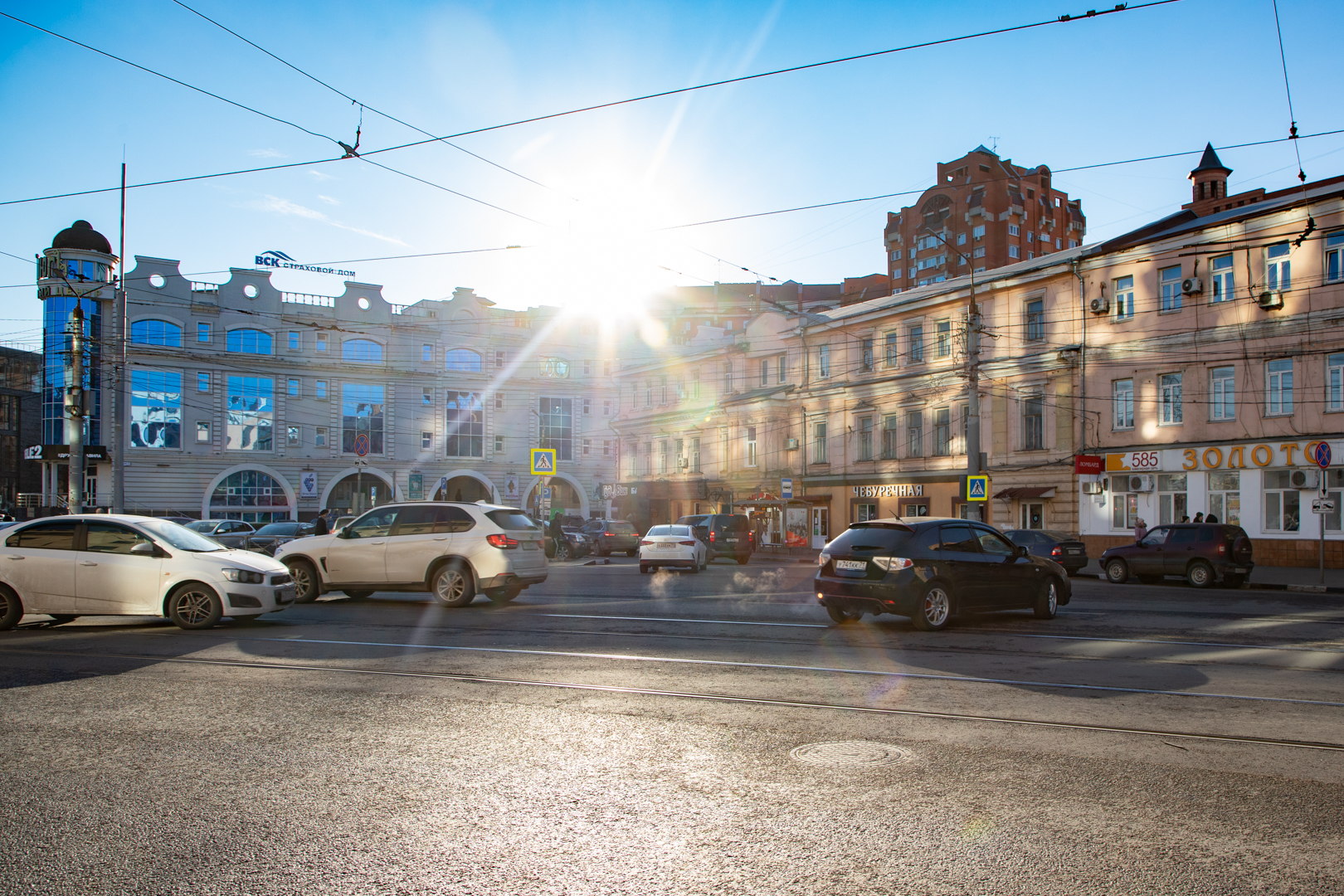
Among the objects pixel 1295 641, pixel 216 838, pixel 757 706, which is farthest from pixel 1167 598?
pixel 216 838

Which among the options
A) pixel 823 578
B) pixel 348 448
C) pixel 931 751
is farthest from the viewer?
pixel 348 448

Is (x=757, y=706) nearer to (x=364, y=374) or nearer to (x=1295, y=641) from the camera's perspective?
(x=1295, y=641)

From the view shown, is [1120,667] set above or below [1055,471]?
below

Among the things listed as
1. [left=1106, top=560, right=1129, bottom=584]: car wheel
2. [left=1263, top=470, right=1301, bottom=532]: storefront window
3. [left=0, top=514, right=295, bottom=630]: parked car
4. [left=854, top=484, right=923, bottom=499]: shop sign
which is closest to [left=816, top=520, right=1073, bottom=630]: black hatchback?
[left=0, top=514, right=295, bottom=630]: parked car

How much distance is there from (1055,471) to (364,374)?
142 ft

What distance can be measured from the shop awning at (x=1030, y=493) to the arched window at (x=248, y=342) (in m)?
44.3

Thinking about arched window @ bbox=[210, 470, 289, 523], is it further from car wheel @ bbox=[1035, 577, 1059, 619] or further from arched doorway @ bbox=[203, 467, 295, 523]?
car wheel @ bbox=[1035, 577, 1059, 619]

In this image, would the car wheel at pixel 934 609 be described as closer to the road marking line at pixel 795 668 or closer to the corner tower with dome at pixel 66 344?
the road marking line at pixel 795 668

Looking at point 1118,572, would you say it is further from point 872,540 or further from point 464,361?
point 464,361

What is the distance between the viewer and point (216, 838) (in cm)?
427

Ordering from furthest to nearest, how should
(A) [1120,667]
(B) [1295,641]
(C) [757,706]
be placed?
(B) [1295,641], (A) [1120,667], (C) [757,706]

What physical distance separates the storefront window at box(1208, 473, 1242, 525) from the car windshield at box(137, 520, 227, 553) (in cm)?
2928

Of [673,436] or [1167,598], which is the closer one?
[1167,598]

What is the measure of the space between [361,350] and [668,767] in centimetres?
5983
